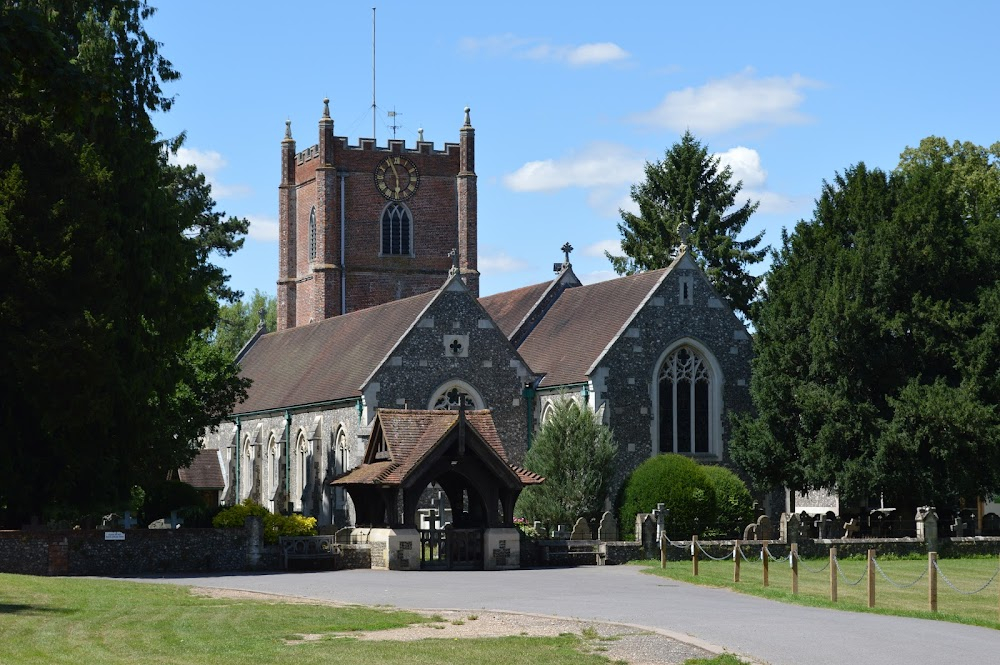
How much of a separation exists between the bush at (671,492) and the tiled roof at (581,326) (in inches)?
166

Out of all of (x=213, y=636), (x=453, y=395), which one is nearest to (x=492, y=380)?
(x=453, y=395)

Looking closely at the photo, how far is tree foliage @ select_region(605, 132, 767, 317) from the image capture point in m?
72.4

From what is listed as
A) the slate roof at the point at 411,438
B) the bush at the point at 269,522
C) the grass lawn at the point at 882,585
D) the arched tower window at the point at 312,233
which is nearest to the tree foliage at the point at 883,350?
the grass lawn at the point at 882,585

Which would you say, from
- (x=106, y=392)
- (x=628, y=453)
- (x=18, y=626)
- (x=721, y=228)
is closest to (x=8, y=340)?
(x=106, y=392)

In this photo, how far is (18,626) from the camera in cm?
1909

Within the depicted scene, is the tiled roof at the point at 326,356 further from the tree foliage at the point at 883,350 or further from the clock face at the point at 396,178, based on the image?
the tree foliage at the point at 883,350

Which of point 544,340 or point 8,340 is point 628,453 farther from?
point 8,340

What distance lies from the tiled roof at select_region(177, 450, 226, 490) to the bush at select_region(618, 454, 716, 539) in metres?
23.7

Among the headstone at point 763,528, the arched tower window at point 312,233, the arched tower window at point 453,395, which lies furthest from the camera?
the arched tower window at point 312,233

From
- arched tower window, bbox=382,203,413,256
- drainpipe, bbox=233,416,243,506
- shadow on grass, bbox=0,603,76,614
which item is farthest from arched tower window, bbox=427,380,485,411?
arched tower window, bbox=382,203,413,256

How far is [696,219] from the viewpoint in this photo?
7400cm

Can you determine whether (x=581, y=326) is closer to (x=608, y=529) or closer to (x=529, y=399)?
(x=529, y=399)

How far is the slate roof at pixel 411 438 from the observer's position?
110 ft

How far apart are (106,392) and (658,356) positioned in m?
18.9
